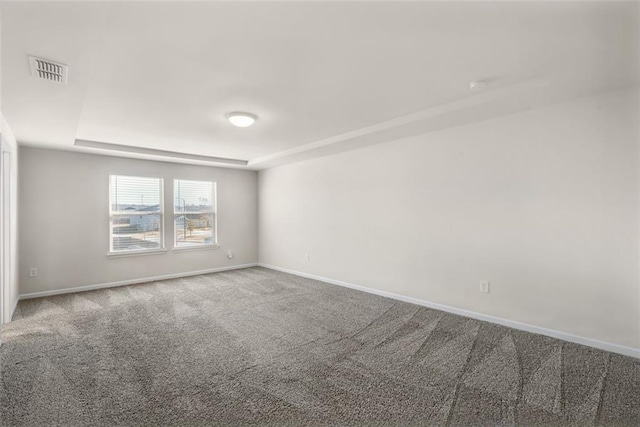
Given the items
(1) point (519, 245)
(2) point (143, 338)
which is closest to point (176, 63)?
(2) point (143, 338)

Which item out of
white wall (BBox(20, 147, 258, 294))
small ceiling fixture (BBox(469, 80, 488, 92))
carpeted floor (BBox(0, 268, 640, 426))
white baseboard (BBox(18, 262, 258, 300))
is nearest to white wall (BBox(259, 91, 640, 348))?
carpeted floor (BBox(0, 268, 640, 426))

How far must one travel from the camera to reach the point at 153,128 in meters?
3.94

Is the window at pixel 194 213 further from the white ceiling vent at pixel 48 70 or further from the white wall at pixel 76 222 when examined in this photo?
the white ceiling vent at pixel 48 70

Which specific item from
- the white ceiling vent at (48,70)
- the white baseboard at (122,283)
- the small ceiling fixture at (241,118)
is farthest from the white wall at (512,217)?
the white ceiling vent at (48,70)

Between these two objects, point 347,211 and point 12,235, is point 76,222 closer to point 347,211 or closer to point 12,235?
point 12,235

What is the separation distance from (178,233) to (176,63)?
4399 millimetres

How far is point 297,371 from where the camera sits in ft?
7.95

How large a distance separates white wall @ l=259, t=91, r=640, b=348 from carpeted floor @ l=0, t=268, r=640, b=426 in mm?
368

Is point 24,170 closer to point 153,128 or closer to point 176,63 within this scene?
point 153,128

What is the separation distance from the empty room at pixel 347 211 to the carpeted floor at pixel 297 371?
0.02 metres

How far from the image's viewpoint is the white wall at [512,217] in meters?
2.72

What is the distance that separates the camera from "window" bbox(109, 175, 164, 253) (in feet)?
17.3

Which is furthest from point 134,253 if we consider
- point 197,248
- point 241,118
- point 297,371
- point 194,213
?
point 297,371

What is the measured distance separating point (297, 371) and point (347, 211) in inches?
120
